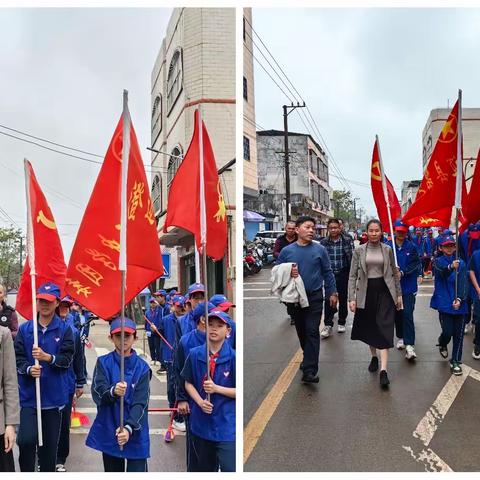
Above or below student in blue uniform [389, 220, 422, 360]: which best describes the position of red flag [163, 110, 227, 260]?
above

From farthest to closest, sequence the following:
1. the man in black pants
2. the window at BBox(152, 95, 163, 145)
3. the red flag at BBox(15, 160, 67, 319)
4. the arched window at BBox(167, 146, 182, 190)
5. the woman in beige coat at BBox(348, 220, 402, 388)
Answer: the window at BBox(152, 95, 163, 145)
the arched window at BBox(167, 146, 182, 190)
the man in black pants
the woman in beige coat at BBox(348, 220, 402, 388)
the red flag at BBox(15, 160, 67, 319)

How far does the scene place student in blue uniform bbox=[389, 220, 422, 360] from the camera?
6254 millimetres

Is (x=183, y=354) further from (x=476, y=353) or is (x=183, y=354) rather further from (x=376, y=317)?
(x=476, y=353)

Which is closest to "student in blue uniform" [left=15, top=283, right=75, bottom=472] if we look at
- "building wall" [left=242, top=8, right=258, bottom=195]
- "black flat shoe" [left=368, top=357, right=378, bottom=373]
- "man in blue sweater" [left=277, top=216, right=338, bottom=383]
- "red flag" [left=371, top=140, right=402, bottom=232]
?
"man in blue sweater" [left=277, top=216, right=338, bottom=383]

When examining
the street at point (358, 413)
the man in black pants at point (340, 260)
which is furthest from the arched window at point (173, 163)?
the street at point (358, 413)

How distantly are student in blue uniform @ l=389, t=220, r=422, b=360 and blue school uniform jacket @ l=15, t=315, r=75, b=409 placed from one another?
3503mm

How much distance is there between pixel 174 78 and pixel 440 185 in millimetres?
7501

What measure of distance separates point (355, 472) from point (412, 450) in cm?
58

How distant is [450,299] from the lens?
19.4 feet

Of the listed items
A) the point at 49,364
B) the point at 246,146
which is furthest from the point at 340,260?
the point at 49,364

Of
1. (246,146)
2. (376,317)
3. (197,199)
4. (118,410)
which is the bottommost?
(118,410)

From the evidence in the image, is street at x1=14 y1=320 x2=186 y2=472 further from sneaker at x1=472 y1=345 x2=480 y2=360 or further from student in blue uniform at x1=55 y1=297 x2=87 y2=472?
sneaker at x1=472 y1=345 x2=480 y2=360

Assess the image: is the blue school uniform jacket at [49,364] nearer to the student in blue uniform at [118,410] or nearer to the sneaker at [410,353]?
the student in blue uniform at [118,410]

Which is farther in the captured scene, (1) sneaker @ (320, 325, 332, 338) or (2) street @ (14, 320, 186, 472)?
(1) sneaker @ (320, 325, 332, 338)
